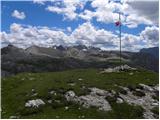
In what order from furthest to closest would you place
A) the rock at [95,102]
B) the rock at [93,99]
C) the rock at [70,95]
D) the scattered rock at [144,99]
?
1. the rock at [70,95]
2. the scattered rock at [144,99]
3. the rock at [93,99]
4. the rock at [95,102]

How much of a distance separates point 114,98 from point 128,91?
5.35 m

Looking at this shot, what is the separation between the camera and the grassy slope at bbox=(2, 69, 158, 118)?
3872 centimetres

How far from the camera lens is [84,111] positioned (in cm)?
3903

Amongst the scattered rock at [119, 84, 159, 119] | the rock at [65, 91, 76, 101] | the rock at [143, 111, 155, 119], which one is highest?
the rock at [65, 91, 76, 101]

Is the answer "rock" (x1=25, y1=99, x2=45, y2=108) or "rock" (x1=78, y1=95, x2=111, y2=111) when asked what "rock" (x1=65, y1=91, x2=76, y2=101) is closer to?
"rock" (x1=78, y1=95, x2=111, y2=111)

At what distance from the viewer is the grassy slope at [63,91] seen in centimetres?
3872

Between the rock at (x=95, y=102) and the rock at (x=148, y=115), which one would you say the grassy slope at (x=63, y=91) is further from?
the rock at (x=95, y=102)

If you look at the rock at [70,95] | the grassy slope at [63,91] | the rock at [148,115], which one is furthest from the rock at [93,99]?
the rock at [148,115]

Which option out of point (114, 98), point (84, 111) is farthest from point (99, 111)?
point (114, 98)

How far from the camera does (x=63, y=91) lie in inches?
1804

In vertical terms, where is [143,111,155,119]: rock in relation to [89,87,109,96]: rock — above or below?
below

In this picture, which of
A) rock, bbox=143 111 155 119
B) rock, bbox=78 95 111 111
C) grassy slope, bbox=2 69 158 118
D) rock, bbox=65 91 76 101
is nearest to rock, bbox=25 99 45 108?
grassy slope, bbox=2 69 158 118

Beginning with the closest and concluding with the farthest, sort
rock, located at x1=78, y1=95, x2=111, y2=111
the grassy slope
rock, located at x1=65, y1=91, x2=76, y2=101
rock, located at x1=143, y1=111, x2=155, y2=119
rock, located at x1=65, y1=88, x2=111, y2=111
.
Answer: the grassy slope
rock, located at x1=143, y1=111, x2=155, y2=119
rock, located at x1=78, y1=95, x2=111, y2=111
rock, located at x1=65, y1=88, x2=111, y2=111
rock, located at x1=65, y1=91, x2=76, y2=101

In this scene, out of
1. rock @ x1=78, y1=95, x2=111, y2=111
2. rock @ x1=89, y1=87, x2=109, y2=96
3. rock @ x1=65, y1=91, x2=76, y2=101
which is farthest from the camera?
rock @ x1=89, y1=87, x2=109, y2=96
